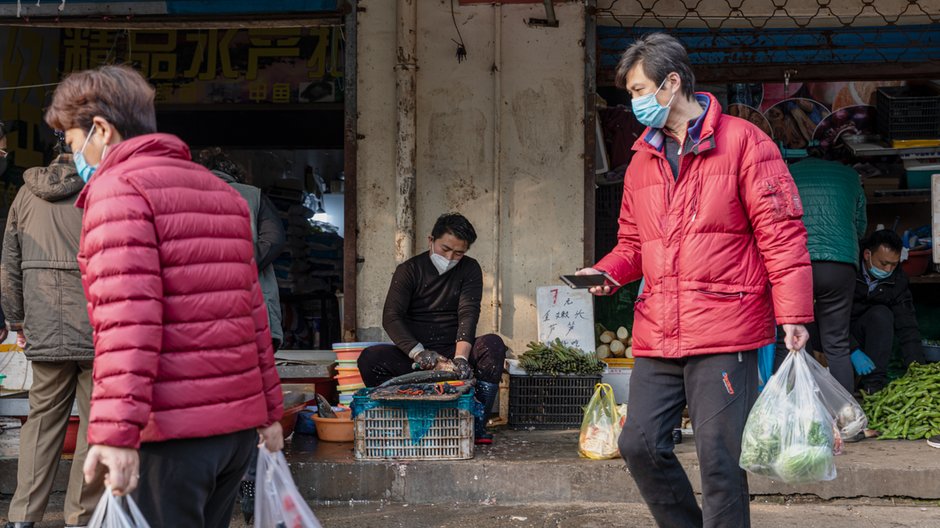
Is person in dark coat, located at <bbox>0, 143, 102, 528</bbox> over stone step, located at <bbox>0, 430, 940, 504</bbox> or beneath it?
over

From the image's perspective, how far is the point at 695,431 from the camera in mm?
3736

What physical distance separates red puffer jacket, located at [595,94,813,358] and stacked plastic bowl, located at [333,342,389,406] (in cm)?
318

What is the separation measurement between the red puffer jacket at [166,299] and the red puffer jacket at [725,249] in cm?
165

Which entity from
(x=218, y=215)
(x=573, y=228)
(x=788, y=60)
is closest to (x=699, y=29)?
(x=788, y=60)

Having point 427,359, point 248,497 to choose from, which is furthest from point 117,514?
point 427,359

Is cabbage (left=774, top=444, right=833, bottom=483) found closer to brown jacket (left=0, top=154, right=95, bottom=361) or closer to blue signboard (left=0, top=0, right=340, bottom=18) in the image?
brown jacket (left=0, top=154, right=95, bottom=361)

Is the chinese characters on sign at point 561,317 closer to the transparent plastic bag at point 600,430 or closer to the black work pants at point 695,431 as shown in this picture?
the transparent plastic bag at point 600,430

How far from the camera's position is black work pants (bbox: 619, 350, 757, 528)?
3641mm

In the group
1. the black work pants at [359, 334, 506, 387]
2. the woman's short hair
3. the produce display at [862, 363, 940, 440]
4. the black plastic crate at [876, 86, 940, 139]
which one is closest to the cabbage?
the woman's short hair

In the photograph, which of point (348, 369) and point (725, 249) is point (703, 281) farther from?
point (348, 369)

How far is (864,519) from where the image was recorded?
17.3 ft

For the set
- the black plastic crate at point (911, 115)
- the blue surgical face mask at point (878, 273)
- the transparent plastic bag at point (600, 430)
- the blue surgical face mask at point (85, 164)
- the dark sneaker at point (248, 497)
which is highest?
the black plastic crate at point (911, 115)

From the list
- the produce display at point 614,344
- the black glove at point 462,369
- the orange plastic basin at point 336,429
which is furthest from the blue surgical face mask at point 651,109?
the produce display at point 614,344

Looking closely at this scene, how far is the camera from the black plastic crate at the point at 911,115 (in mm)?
7977
